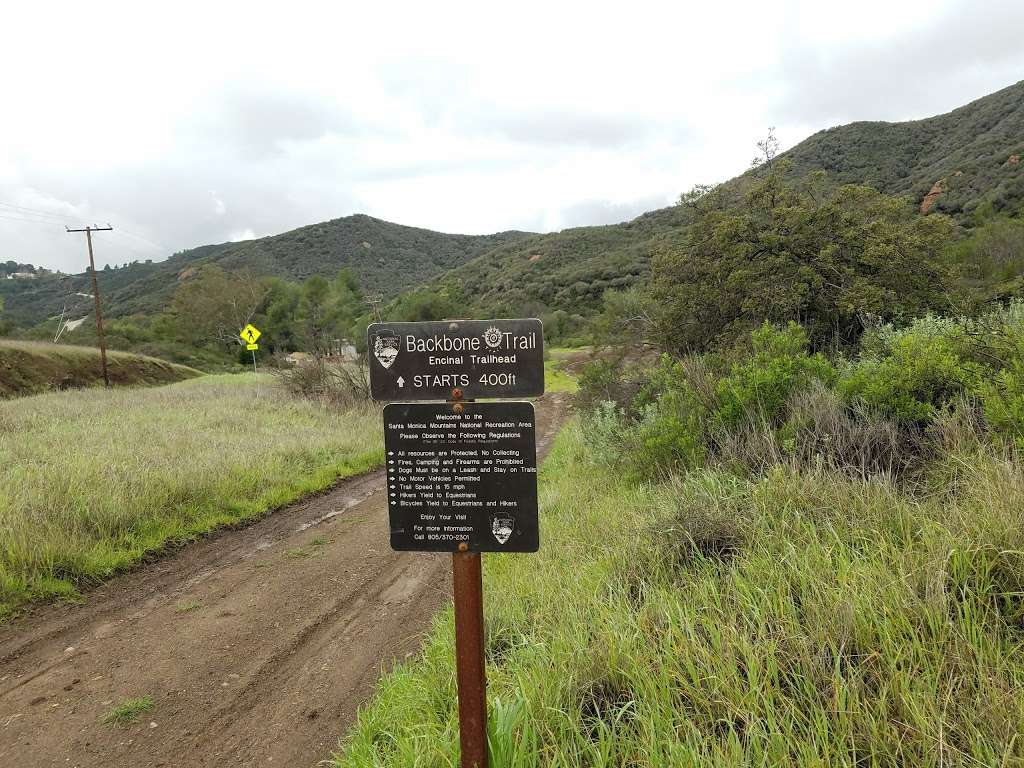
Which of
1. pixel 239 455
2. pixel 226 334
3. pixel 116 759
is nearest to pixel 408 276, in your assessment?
pixel 226 334

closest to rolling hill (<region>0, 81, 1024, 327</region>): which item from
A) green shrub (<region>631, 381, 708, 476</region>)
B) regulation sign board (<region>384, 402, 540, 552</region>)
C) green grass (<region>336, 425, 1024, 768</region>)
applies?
green shrub (<region>631, 381, 708, 476</region>)

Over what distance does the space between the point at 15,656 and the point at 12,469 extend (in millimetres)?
4377

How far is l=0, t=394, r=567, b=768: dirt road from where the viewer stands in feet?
11.0

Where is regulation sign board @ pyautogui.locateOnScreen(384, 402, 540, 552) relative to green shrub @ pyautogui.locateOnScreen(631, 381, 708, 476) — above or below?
above

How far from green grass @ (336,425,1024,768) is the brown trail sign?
622 millimetres

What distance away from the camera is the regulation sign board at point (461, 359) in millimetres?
2254

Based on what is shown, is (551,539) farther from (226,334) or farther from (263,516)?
(226,334)

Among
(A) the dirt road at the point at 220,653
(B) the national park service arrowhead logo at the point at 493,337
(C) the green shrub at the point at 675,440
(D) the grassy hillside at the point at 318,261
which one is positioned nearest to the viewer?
(B) the national park service arrowhead logo at the point at 493,337

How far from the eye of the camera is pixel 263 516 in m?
7.76

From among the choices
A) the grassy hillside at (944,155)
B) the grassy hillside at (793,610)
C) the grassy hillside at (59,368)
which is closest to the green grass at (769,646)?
the grassy hillside at (793,610)

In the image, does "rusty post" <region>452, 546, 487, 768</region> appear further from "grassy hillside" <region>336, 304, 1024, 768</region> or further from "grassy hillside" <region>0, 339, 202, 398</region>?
"grassy hillside" <region>0, 339, 202, 398</region>

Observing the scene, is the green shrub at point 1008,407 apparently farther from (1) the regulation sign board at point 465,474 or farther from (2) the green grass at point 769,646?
(1) the regulation sign board at point 465,474

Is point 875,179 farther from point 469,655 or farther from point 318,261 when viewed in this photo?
point 318,261

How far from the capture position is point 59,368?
27.5 m
